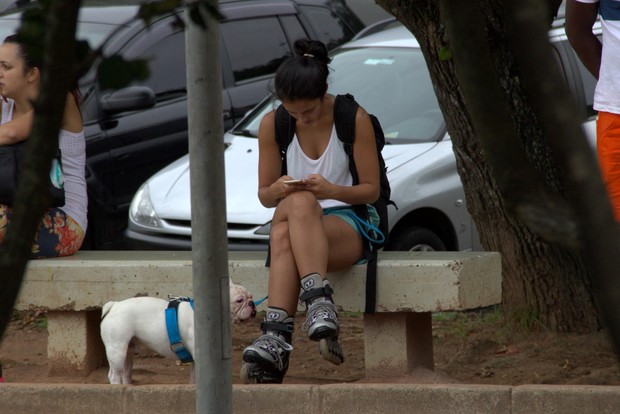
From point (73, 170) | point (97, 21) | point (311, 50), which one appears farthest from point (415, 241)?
point (97, 21)

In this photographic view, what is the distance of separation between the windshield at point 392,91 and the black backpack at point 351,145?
2014 mm

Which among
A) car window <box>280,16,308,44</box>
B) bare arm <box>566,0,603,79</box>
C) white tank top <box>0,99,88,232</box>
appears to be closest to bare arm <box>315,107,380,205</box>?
bare arm <box>566,0,603,79</box>

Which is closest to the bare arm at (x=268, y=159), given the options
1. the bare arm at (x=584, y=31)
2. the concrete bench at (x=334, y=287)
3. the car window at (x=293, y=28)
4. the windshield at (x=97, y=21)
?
the concrete bench at (x=334, y=287)

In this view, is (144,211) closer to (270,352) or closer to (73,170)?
(73,170)

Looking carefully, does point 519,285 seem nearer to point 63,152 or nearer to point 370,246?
point 370,246

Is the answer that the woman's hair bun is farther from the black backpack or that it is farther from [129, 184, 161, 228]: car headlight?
[129, 184, 161, 228]: car headlight

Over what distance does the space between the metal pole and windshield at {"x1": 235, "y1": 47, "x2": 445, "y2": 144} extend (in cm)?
416

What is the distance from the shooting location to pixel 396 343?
510 cm

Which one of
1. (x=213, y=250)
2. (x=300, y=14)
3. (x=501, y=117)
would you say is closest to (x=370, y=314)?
(x=213, y=250)

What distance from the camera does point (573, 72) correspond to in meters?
Result: 7.58

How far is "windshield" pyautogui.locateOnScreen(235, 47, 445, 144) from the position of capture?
24.0ft

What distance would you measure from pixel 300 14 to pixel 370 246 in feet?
15.1

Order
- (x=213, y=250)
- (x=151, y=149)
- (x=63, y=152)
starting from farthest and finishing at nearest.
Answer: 1. (x=151, y=149)
2. (x=63, y=152)
3. (x=213, y=250)

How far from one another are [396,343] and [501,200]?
0.85m
